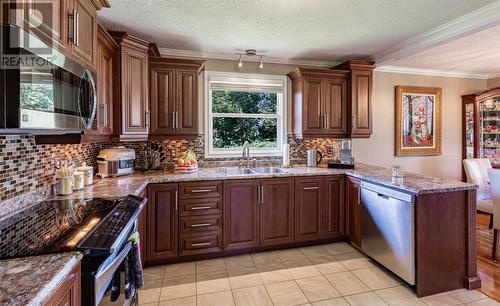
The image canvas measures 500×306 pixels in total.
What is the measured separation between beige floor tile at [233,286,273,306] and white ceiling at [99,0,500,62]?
248 cm

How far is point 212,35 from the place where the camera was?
9.68 feet

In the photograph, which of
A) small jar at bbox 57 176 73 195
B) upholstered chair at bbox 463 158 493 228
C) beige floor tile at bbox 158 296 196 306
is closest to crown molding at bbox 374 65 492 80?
upholstered chair at bbox 463 158 493 228

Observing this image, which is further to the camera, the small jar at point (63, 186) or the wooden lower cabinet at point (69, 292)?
the small jar at point (63, 186)

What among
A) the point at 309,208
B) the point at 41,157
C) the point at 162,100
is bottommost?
the point at 309,208

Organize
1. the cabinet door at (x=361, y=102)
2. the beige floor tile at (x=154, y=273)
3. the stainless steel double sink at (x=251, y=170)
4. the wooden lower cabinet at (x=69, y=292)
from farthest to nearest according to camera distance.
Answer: the cabinet door at (x=361, y=102) < the stainless steel double sink at (x=251, y=170) < the beige floor tile at (x=154, y=273) < the wooden lower cabinet at (x=69, y=292)

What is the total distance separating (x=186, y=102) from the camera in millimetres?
3158

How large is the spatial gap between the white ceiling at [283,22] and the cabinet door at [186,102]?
0.42 m

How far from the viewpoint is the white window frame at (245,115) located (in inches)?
141

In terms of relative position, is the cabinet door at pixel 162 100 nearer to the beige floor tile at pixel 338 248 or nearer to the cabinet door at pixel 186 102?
the cabinet door at pixel 186 102

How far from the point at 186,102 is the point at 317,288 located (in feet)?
7.89

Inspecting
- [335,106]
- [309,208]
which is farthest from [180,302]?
[335,106]

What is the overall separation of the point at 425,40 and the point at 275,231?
2706 millimetres

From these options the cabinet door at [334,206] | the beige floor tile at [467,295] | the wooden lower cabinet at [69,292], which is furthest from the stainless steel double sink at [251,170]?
the wooden lower cabinet at [69,292]

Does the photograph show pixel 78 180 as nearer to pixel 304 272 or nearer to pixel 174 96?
pixel 174 96
